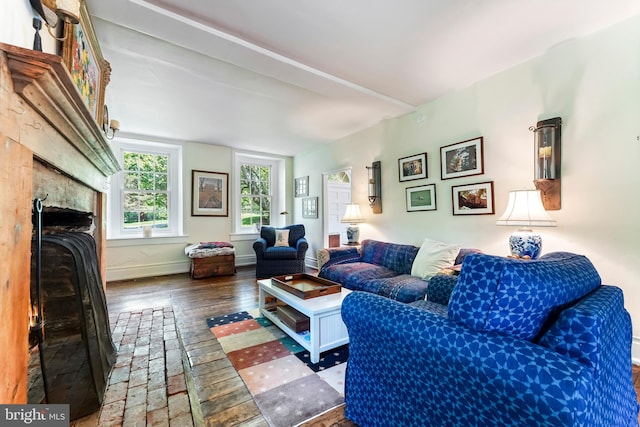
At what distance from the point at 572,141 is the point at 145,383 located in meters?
3.45

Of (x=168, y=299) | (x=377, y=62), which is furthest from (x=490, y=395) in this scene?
(x=168, y=299)

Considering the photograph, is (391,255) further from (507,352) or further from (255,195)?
(255,195)

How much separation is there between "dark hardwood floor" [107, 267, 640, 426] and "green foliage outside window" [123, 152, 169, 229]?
106 centimetres

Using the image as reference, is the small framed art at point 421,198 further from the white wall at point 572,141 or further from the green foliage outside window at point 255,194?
the green foliage outside window at point 255,194

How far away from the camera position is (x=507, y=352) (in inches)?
30.5

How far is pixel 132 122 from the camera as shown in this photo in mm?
3809

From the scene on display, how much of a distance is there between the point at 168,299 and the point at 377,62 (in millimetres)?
3513

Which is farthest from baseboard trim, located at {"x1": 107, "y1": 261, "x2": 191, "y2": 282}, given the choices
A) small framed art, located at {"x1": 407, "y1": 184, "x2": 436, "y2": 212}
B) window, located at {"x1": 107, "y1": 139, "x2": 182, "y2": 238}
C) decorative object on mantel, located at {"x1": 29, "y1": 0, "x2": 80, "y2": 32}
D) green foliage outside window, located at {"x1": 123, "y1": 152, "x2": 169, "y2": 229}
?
decorative object on mantel, located at {"x1": 29, "y1": 0, "x2": 80, "y2": 32}

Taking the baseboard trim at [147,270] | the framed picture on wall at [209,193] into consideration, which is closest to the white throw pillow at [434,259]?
the framed picture on wall at [209,193]

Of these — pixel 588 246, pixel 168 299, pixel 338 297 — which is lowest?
pixel 168 299

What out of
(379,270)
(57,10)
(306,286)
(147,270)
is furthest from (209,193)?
(57,10)

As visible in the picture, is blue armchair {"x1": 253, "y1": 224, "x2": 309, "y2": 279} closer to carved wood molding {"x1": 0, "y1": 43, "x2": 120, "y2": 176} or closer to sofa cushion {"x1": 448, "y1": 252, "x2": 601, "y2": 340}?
carved wood molding {"x1": 0, "y1": 43, "x2": 120, "y2": 176}

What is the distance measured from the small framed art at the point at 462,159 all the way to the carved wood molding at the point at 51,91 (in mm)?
3085

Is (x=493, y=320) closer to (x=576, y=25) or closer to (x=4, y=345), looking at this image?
(x=4, y=345)
